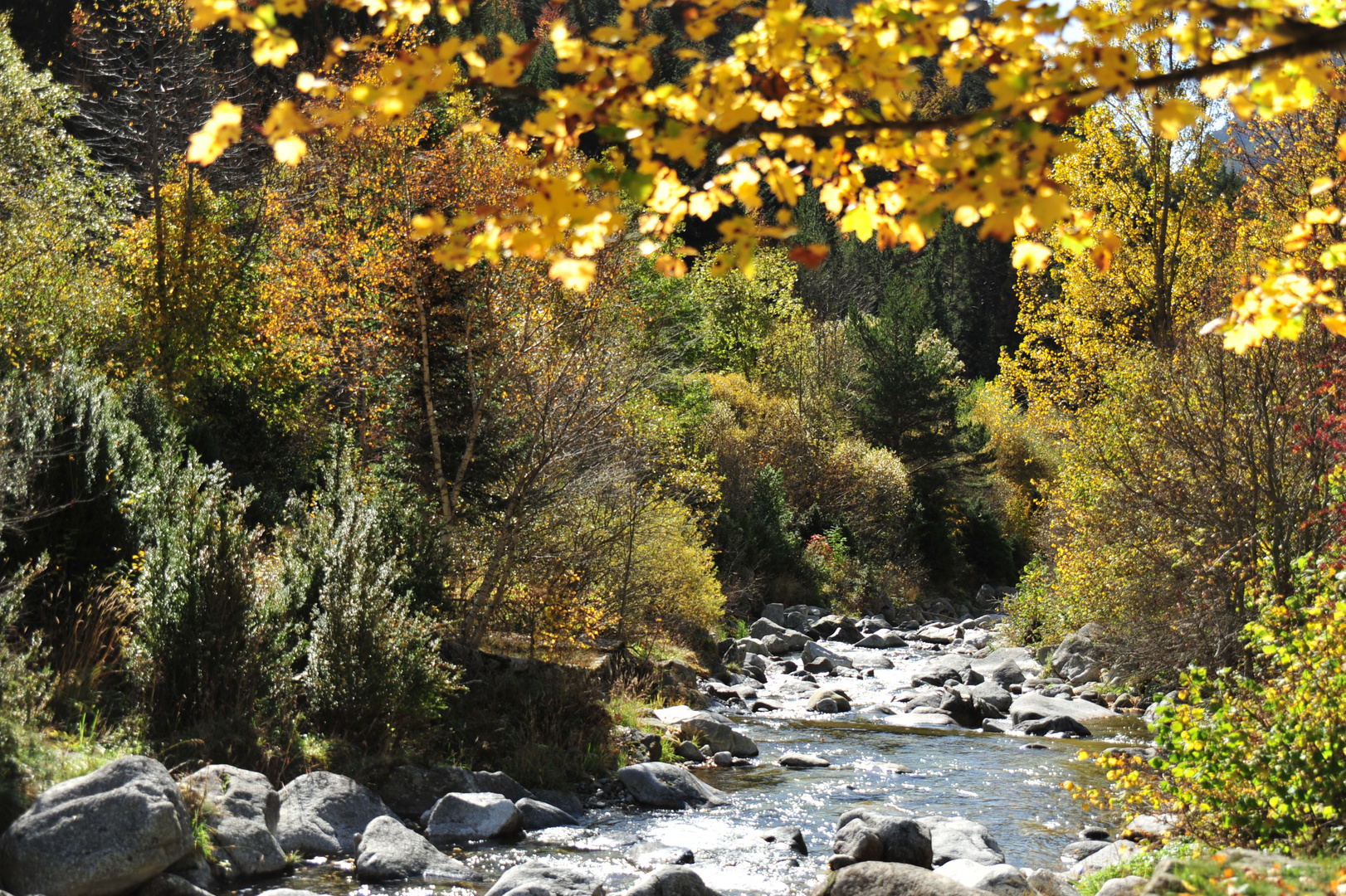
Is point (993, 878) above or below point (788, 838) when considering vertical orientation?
above

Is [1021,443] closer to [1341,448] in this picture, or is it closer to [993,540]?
[993,540]

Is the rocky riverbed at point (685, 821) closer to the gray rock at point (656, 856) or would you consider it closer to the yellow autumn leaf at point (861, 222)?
the gray rock at point (656, 856)

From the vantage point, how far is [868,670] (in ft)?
62.4

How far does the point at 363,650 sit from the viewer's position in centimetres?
906

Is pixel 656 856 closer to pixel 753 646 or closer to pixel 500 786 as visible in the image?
pixel 500 786

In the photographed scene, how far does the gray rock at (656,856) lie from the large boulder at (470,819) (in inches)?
40.2

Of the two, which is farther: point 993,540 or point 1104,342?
point 993,540

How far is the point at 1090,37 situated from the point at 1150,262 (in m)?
16.7

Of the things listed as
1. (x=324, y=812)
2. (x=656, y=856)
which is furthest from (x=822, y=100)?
(x=324, y=812)

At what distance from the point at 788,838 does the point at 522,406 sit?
5.99 m

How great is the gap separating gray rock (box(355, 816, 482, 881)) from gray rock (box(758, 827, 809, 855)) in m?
2.50

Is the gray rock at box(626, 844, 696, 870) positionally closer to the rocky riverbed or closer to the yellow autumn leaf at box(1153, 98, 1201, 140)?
the rocky riverbed

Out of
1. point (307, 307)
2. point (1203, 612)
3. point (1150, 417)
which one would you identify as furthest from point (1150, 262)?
point (307, 307)

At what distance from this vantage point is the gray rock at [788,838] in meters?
8.41
